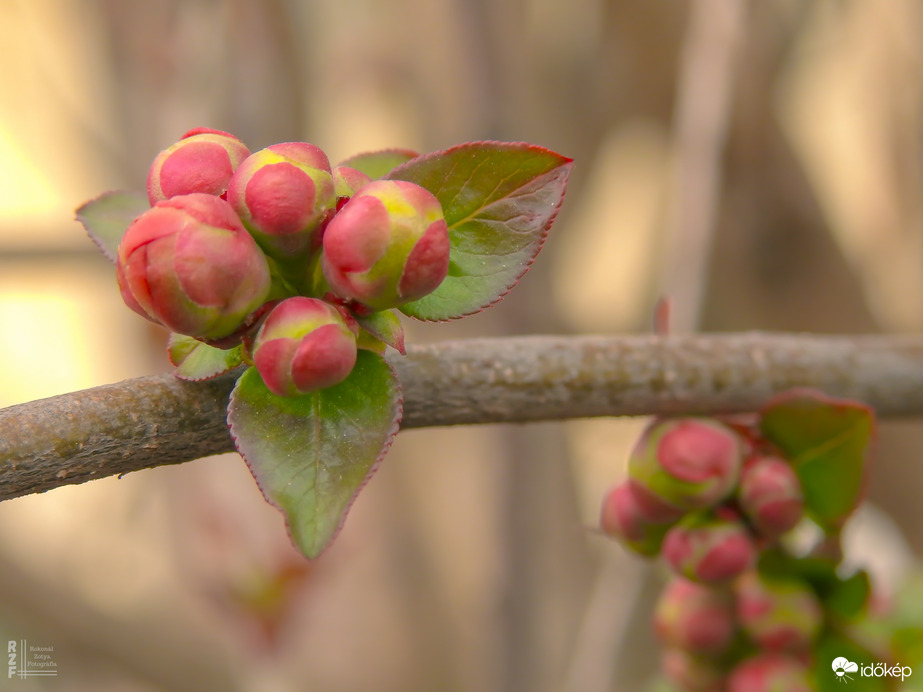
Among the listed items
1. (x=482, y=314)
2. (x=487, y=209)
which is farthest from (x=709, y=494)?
(x=482, y=314)

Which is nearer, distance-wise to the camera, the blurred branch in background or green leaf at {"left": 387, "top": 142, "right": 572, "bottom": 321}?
green leaf at {"left": 387, "top": 142, "right": 572, "bottom": 321}

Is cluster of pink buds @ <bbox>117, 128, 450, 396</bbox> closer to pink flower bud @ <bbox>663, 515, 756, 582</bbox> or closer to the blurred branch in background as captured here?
pink flower bud @ <bbox>663, 515, 756, 582</bbox>

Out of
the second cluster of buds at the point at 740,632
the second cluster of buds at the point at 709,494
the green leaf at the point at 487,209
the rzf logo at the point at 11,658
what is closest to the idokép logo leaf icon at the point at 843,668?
the second cluster of buds at the point at 740,632

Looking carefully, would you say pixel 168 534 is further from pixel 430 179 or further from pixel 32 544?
pixel 430 179

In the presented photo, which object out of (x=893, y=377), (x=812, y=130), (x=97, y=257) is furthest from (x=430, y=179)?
(x=812, y=130)

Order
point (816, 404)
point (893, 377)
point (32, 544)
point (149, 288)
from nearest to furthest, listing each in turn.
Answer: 1. point (149, 288)
2. point (816, 404)
3. point (893, 377)
4. point (32, 544)

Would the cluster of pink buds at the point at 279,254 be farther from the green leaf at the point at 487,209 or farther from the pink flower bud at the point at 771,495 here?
the pink flower bud at the point at 771,495

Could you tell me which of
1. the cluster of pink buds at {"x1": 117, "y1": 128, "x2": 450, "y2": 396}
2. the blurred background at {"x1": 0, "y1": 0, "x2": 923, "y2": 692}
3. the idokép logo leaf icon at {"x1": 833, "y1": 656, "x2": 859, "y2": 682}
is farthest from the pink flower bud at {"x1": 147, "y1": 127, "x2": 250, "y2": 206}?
the blurred background at {"x1": 0, "y1": 0, "x2": 923, "y2": 692}

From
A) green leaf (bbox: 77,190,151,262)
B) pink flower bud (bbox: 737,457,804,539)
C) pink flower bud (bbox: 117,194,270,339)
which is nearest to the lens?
pink flower bud (bbox: 117,194,270,339)
